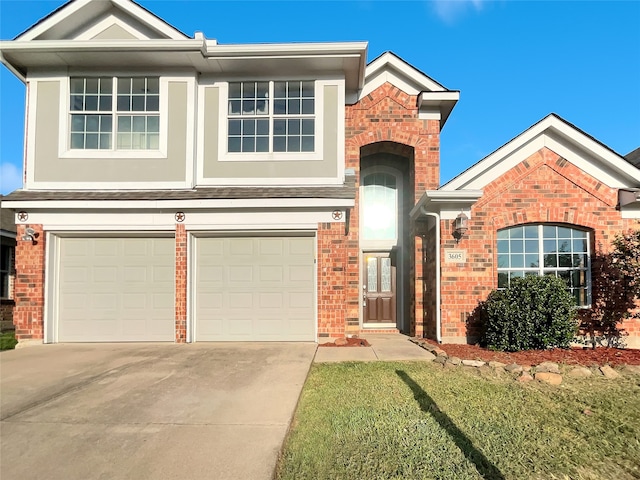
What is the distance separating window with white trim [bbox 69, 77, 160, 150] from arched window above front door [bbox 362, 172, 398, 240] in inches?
236

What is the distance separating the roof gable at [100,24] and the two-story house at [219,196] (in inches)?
1.3

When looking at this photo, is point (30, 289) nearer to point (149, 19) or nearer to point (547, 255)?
point (149, 19)

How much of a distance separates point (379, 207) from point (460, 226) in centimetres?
379

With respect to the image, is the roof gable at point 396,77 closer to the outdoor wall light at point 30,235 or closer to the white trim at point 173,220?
the white trim at point 173,220

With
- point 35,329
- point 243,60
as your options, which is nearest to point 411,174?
point 243,60

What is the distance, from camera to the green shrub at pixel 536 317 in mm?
7859

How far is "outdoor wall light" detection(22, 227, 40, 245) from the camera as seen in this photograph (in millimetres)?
8812

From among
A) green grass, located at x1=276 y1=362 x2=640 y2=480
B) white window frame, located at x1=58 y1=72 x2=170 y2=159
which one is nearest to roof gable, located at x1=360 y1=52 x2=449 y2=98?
white window frame, located at x1=58 y1=72 x2=170 y2=159

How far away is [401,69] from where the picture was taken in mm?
10773

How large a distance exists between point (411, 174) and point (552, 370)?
6342 mm

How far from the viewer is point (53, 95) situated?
30.8 ft

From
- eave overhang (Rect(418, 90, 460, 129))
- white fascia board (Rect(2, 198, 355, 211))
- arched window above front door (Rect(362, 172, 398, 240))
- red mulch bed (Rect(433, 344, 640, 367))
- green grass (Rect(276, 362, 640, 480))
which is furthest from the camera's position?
arched window above front door (Rect(362, 172, 398, 240))

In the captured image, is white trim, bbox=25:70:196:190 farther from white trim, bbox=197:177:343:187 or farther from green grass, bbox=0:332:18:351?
green grass, bbox=0:332:18:351

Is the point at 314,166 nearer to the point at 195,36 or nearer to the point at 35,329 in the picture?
the point at 195,36
